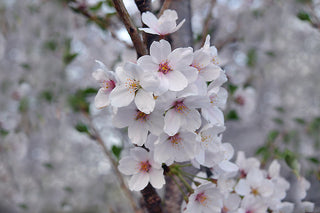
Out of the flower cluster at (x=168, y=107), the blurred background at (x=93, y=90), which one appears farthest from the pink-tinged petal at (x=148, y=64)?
the blurred background at (x=93, y=90)

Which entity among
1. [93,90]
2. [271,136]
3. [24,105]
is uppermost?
[93,90]

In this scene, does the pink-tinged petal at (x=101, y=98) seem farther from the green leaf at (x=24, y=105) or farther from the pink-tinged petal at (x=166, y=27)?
the green leaf at (x=24, y=105)

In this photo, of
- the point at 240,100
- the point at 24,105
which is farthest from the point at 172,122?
the point at 24,105

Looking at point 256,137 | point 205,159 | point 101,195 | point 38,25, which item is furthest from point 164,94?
point 101,195

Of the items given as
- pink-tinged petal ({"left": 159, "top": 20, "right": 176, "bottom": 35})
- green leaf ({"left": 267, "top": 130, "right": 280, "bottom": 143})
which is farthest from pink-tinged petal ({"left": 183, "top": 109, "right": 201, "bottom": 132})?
green leaf ({"left": 267, "top": 130, "right": 280, "bottom": 143})

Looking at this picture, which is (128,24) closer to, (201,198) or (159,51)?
(159,51)

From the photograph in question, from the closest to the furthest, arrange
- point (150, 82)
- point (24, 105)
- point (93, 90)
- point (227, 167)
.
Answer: point (150, 82), point (227, 167), point (93, 90), point (24, 105)

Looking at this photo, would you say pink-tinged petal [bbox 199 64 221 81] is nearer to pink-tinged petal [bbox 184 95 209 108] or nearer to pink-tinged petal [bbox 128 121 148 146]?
pink-tinged petal [bbox 184 95 209 108]
